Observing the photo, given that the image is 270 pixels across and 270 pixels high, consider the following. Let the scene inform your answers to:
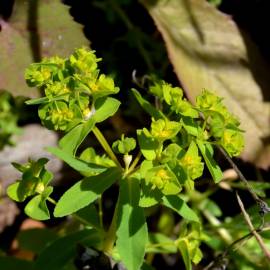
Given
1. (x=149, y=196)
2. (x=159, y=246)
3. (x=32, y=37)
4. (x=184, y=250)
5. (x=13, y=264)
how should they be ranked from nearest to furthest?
1. (x=149, y=196)
2. (x=184, y=250)
3. (x=13, y=264)
4. (x=159, y=246)
5. (x=32, y=37)

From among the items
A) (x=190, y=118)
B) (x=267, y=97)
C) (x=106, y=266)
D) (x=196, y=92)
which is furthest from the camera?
(x=267, y=97)

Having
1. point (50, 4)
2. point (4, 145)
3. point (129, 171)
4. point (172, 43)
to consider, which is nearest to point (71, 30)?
point (50, 4)

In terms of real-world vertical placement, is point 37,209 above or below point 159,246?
above

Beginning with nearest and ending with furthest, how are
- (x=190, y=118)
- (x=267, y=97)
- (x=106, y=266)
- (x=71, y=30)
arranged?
(x=190, y=118), (x=106, y=266), (x=71, y=30), (x=267, y=97)

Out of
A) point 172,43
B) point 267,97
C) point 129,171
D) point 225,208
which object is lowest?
point 225,208

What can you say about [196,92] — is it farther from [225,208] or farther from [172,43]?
[225,208]

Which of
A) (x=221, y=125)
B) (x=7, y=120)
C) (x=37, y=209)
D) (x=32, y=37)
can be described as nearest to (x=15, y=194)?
(x=37, y=209)

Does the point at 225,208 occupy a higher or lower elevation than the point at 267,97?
lower

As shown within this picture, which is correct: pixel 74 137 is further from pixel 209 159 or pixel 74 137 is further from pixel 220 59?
pixel 220 59
